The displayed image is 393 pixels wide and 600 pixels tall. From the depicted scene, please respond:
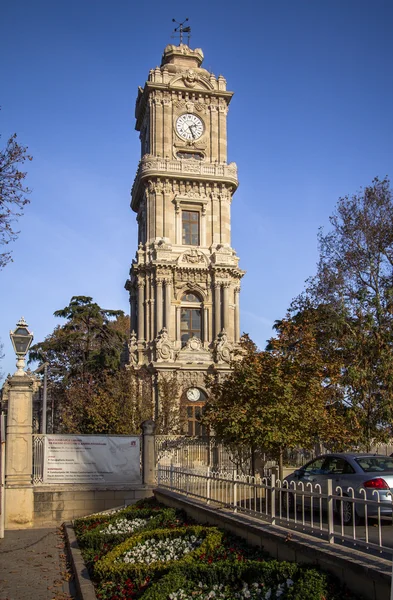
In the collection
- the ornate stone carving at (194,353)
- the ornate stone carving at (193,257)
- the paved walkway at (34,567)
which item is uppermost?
the ornate stone carving at (193,257)

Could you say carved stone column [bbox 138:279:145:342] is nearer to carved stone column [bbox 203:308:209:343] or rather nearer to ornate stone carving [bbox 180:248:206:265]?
ornate stone carving [bbox 180:248:206:265]

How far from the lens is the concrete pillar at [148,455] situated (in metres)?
19.1

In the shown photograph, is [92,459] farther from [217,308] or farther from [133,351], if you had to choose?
[217,308]

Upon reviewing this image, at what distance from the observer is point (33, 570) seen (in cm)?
1209

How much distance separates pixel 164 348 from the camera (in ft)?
143

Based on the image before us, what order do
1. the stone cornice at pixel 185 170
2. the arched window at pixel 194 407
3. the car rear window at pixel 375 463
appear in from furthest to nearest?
the stone cornice at pixel 185 170, the arched window at pixel 194 407, the car rear window at pixel 375 463

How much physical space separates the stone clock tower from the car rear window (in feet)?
96.3

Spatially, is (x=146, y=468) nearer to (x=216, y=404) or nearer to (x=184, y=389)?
(x=216, y=404)

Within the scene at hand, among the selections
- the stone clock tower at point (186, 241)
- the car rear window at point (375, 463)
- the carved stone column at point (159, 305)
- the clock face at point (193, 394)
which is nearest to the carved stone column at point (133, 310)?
the stone clock tower at point (186, 241)

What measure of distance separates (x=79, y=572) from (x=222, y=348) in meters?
33.8

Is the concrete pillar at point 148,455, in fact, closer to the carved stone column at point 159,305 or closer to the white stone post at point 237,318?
the carved stone column at point 159,305

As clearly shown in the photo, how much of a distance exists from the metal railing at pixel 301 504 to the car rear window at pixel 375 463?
65 centimetres

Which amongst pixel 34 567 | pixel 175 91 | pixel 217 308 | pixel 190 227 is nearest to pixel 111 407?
pixel 217 308

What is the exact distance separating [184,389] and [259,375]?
24.1 meters
